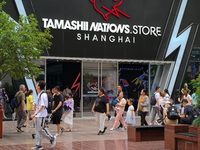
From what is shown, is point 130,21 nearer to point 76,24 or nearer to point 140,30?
point 140,30

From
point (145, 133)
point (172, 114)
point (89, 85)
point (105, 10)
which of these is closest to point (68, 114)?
point (145, 133)

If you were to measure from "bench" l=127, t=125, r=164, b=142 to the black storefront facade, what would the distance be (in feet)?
30.4

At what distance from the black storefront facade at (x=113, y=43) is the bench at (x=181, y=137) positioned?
36.3 feet

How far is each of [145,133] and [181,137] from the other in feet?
7.54

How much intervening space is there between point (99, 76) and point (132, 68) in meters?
2.32

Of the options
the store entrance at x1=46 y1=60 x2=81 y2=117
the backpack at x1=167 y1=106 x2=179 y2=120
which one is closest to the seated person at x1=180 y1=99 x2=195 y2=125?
the backpack at x1=167 y1=106 x2=179 y2=120

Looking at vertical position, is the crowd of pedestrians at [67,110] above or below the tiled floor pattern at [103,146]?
above

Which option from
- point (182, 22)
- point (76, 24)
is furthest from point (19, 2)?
point (182, 22)

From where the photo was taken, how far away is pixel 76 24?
2083 centimetres

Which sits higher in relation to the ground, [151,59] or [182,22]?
[182,22]

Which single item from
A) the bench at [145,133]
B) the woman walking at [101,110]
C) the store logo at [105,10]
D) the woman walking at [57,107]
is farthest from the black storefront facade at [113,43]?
the bench at [145,133]

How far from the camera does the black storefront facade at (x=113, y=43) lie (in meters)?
20.4

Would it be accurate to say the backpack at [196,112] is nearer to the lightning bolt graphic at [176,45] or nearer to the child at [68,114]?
the child at [68,114]

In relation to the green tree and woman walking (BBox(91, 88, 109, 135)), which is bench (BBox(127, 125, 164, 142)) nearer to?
woman walking (BBox(91, 88, 109, 135))
